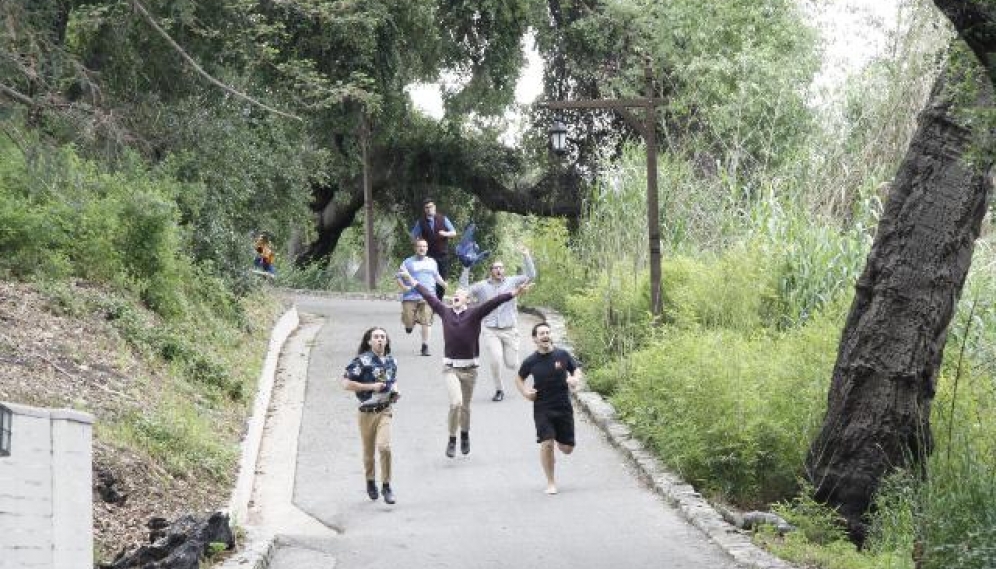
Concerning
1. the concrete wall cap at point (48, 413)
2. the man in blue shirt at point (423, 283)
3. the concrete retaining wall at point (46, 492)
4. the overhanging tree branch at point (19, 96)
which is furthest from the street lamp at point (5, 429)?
the man in blue shirt at point (423, 283)

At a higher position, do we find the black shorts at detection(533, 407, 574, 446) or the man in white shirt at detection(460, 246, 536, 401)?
the man in white shirt at detection(460, 246, 536, 401)

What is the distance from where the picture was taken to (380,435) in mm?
14016

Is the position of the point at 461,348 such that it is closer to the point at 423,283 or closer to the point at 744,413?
the point at 744,413

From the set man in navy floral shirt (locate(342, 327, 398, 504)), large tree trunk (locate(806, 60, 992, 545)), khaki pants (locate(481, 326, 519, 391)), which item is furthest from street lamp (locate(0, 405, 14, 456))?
khaki pants (locate(481, 326, 519, 391))

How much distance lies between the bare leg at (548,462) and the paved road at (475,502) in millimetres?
135

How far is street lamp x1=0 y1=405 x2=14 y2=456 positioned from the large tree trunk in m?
7.77

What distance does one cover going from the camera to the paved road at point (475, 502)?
39.6 feet

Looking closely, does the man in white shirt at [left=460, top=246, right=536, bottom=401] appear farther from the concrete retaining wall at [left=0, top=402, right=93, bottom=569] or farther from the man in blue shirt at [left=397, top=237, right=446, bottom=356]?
the concrete retaining wall at [left=0, top=402, right=93, bottom=569]

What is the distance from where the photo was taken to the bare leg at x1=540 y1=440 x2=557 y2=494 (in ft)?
47.2

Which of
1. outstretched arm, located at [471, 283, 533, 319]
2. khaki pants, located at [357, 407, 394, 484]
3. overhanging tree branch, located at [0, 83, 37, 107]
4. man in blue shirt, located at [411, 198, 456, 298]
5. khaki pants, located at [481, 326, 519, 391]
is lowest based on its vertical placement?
khaki pants, located at [357, 407, 394, 484]

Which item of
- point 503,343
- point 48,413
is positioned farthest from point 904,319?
point 48,413

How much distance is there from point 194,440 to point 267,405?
14.4ft

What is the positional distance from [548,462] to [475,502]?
0.81 m

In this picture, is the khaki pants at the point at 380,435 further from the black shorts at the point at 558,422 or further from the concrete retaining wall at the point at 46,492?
the concrete retaining wall at the point at 46,492
